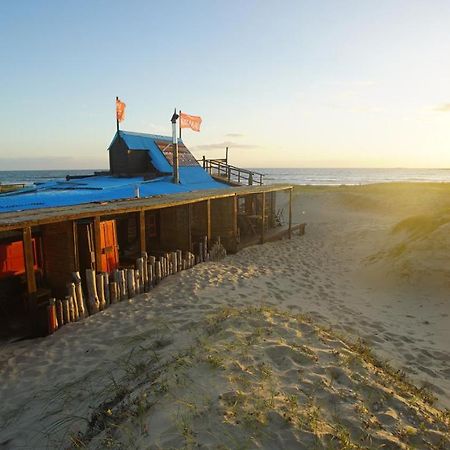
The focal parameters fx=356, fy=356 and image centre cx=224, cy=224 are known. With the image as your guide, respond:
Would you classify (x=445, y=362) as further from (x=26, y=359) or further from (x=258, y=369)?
(x=26, y=359)

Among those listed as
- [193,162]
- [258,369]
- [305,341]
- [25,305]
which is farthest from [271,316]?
[193,162]

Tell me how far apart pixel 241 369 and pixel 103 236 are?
22.5 feet

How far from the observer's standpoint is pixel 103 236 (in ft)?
34.0

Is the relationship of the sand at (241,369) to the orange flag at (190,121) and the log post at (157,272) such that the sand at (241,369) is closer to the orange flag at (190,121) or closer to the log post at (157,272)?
the log post at (157,272)

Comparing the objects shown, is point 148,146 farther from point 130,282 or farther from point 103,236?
point 130,282

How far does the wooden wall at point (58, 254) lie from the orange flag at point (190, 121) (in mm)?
11363

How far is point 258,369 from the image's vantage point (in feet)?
16.2

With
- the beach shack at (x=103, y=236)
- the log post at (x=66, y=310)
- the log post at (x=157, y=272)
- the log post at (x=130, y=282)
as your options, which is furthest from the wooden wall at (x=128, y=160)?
the log post at (x=66, y=310)

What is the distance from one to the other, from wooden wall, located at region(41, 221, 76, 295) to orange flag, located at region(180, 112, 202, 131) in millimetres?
11363

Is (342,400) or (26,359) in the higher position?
(342,400)

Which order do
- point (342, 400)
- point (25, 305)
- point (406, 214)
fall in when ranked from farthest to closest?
point (406, 214) < point (25, 305) < point (342, 400)

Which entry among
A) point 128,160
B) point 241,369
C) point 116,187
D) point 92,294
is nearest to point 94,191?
point 116,187

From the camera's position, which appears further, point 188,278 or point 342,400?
point 188,278

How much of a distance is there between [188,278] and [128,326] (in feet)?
10.4
